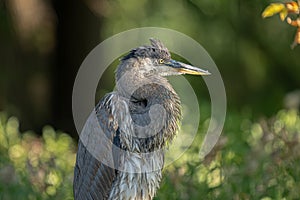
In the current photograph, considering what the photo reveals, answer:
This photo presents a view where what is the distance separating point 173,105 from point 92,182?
2.39 feet

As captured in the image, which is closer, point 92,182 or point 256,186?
point 92,182

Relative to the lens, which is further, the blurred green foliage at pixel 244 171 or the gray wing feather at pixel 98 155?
the blurred green foliage at pixel 244 171

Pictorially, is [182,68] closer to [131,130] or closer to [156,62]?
[156,62]

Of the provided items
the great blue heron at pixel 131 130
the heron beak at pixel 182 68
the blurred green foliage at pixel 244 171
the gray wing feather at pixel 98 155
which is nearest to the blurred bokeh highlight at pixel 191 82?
the blurred green foliage at pixel 244 171

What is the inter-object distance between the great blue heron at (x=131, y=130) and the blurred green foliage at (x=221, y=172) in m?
0.68

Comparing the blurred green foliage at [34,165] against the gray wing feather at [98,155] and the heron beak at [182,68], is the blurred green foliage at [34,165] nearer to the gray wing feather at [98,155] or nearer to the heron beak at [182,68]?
the gray wing feather at [98,155]

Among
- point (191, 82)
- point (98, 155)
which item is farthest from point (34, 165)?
point (191, 82)

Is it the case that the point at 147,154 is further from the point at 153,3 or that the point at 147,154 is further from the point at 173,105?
the point at 153,3

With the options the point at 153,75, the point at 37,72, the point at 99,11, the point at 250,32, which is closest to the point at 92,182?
the point at 153,75

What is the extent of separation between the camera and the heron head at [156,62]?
5.50 m

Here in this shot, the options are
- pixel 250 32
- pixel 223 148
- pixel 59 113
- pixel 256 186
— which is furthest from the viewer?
pixel 250 32

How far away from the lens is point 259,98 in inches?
478

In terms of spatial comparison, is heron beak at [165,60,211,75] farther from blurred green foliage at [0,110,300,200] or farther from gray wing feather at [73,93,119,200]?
blurred green foliage at [0,110,300,200]

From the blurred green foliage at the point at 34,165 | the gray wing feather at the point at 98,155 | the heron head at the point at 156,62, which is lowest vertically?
the blurred green foliage at the point at 34,165
